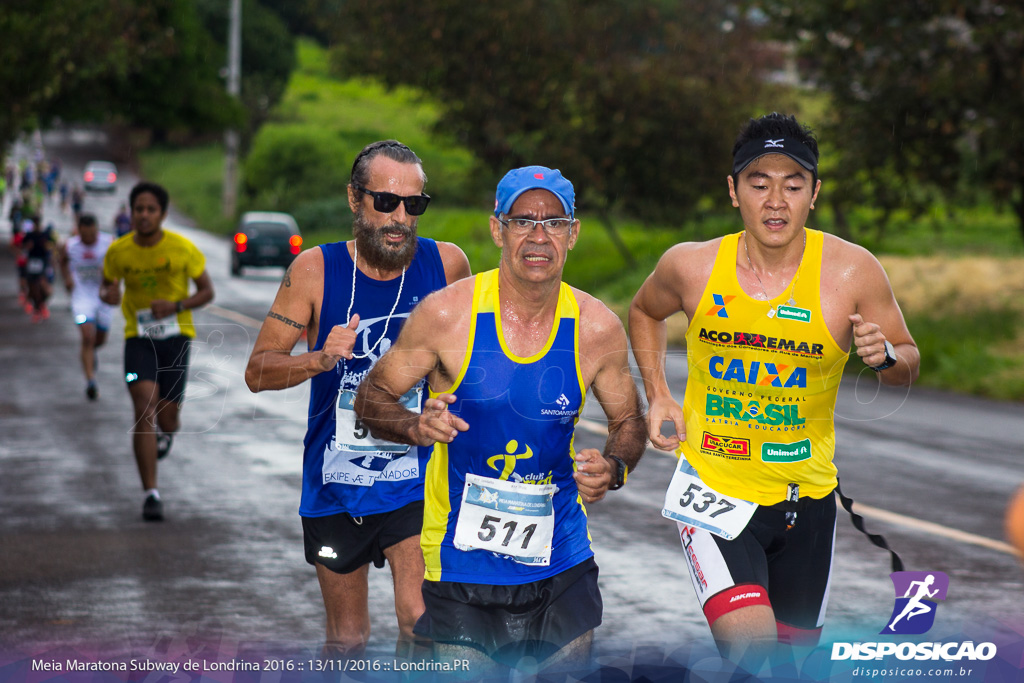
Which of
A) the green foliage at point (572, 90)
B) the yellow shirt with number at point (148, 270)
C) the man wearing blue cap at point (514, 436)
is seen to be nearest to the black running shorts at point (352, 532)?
the man wearing blue cap at point (514, 436)

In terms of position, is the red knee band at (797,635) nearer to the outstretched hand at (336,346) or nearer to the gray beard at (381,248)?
the outstretched hand at (336,346)

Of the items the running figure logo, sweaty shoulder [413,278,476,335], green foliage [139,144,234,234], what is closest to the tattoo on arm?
sweaty shoulder [413,278,476,335]

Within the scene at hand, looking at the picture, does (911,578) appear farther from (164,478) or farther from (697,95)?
(697,95)

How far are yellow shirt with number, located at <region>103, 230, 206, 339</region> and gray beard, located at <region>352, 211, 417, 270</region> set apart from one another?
177 inches

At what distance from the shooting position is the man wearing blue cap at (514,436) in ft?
12.6

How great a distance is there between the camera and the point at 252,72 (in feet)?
269

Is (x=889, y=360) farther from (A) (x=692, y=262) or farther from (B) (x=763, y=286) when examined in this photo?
(A) (x=692, y=262)

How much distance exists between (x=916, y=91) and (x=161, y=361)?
50.4 ft

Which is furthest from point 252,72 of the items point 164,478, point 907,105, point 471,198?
point 164,478

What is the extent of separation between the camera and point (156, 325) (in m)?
8.93

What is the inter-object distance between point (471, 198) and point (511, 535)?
2853 centimetres

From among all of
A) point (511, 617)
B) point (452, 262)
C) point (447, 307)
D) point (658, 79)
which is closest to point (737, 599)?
point (511, 617)

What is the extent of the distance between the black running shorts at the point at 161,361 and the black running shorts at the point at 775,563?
537 cm

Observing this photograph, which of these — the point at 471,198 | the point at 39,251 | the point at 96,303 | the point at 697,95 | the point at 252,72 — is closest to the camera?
the point at 96,303
